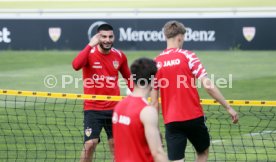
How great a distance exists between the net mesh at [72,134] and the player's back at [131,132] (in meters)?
5.49

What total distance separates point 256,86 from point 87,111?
38.3ft

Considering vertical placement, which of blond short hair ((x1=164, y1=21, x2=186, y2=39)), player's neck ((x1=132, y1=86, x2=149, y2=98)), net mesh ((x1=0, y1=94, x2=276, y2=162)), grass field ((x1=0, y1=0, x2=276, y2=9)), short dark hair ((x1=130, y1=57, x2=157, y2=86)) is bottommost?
net mesh ((x1=0, y1=94, x2=276, y2=162))

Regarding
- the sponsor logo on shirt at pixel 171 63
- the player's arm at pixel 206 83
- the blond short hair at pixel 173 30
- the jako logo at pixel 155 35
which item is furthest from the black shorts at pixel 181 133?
the jako logo at pixel 155 35

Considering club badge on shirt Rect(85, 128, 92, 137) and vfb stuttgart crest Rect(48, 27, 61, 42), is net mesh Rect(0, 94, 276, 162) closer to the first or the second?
club badge on shirt Rect(85, 128, 92, 137)

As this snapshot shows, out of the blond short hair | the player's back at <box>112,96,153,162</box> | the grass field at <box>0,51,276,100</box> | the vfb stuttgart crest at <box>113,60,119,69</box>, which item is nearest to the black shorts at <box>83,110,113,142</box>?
the vfb stuttgart crest at <box>113,60,119,69</box>

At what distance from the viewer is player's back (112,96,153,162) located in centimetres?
873

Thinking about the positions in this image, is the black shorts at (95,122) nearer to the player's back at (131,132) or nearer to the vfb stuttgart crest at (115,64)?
the vfb stuttgart crest at (115,64)

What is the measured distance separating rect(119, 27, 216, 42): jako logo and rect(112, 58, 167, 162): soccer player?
939 inches

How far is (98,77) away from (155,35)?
66.6ft

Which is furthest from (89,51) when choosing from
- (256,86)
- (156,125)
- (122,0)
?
(122,0)

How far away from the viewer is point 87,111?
505 inches

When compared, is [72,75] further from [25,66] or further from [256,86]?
[256,86]

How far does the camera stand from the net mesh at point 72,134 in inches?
578

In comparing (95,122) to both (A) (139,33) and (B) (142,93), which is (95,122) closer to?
(B) (142,93)
